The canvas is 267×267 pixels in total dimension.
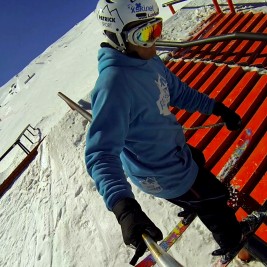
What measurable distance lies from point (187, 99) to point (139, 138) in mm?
877

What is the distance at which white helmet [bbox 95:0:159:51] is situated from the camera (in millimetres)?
2000

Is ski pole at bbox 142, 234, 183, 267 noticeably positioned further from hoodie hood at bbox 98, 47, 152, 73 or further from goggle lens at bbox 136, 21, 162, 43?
goggle lens at bbox 136, 21, 162, 43

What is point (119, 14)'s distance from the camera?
2.01 m

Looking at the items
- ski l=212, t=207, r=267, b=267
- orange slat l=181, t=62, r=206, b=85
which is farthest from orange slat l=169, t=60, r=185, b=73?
ski l=212, t=207, r=267, b=267

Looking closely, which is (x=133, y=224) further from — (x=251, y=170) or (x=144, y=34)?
(x=251, y=170)

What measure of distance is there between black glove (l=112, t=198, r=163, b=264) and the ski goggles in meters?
0.93

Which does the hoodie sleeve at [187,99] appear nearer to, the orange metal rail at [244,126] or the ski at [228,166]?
the ski at [228,166]

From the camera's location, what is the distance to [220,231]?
2512 mm

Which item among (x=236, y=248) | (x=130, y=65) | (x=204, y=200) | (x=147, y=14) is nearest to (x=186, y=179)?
(x=204, y=200)

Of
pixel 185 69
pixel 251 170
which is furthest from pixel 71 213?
pixel 185 69

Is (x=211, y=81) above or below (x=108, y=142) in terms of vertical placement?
below

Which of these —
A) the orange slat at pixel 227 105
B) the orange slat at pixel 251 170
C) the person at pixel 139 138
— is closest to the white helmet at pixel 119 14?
the person at pixel 139 138

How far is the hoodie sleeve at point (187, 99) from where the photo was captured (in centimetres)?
274

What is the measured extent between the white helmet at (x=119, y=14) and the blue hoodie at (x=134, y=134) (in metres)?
0.08
